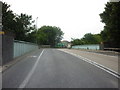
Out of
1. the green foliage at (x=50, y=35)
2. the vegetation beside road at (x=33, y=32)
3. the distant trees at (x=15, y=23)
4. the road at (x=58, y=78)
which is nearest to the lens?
the road at (x=58, y=78)

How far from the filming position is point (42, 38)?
13925cm

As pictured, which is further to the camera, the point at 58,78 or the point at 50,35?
the point at 50,35

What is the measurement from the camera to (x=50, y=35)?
501ft

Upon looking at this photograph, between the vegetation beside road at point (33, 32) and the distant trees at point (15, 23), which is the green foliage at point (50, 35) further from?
the distant trees at point (15, 23)

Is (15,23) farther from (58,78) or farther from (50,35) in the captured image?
(50,35)

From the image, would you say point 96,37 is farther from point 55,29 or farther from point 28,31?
point 28,31

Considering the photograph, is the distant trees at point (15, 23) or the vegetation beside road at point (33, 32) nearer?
the distant trees at point (15, 23)

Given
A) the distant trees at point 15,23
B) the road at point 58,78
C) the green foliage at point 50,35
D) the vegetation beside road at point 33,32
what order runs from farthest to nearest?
the green foliage at point 50,35 < the vegetation beside road at point 33,32 < the distant trees at point 15,23 < the road at point 58,78

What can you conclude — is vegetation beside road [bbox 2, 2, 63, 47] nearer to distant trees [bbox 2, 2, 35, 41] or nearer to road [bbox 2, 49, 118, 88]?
distant trees [bbox 2, 2, 35, 41]

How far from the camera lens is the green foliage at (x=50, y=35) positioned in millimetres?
144175

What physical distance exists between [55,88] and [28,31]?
182ft

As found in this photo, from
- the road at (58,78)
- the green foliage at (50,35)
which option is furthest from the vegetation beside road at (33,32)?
the road at (58,78)

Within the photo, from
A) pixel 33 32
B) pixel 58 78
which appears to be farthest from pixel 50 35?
pixel 58 78

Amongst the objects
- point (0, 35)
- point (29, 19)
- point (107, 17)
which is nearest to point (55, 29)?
point (29, 19)
